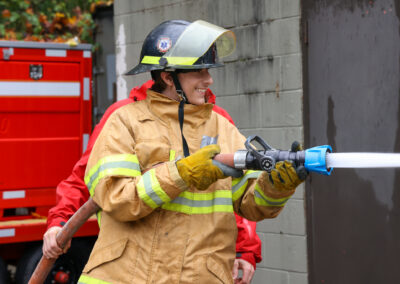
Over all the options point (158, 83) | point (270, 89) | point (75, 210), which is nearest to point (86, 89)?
point (270, 89)

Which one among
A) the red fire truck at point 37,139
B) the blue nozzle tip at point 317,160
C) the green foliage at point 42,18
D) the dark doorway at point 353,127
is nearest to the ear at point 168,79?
the blue nozzle tip at point 317,160

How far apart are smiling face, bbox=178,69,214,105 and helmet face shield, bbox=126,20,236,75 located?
0.21ft

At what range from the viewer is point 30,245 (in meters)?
5.25

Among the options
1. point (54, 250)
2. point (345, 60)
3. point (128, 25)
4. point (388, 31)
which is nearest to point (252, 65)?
point (345, 60)

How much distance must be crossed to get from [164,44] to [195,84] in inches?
8.9

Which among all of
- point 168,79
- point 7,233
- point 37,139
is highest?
point 168,79

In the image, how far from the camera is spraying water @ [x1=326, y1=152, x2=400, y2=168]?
2.14 meters

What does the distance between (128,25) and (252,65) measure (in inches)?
66.2

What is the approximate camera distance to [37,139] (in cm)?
540

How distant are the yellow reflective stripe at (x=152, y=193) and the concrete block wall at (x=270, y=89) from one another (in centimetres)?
254

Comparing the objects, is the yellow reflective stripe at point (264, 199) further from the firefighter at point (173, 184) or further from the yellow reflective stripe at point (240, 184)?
the yellow reflective stripe at point (240, 184)

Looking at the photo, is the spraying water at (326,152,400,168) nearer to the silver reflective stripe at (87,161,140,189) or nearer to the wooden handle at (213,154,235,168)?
the wooden handle at (213,154,235,168)

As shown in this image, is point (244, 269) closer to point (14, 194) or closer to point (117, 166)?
point (117, 166)

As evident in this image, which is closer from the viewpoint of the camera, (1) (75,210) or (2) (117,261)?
(2) (117,261)
